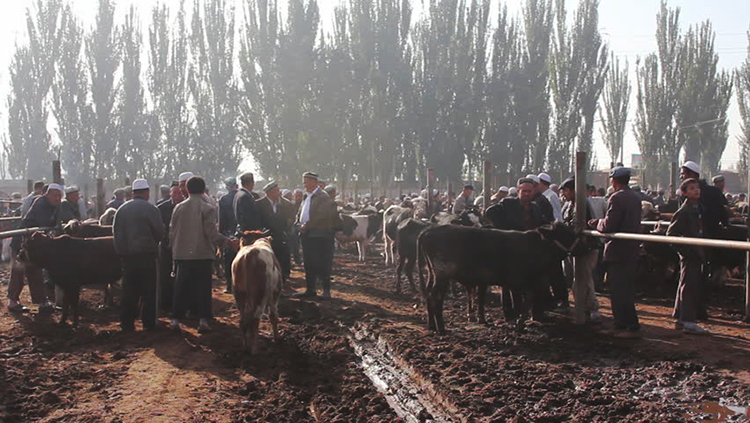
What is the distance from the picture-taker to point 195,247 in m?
8.28

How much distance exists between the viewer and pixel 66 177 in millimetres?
43844

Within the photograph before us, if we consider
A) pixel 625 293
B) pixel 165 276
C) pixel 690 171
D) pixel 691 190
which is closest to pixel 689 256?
pixel 691 190

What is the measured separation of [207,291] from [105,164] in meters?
38.2

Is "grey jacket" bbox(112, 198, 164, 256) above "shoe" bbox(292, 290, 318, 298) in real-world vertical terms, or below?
above

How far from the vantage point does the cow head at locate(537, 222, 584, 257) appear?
7930mm

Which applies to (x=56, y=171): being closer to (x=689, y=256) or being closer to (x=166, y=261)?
(x=166, y=261)

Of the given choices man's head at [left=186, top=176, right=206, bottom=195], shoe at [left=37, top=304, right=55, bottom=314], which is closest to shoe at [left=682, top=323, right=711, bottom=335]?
man's head at [left=186, top=176, right=206, bottom=195]

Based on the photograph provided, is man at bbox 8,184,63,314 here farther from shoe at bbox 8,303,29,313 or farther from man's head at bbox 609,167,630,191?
man's head at bbox 609,167,630,191

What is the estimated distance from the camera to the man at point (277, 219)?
34.6 feet

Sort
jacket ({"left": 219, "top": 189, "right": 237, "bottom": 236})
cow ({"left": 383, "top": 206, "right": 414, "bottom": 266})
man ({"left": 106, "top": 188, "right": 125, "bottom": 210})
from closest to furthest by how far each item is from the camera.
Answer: jacket ({"left": 219, "top": 189, "right": 237, "bottom": 236})
man ({"left": 106, "top": 188, "right": 125, "bottom": 210})
cow ({"left": 383, "top": 206, "right": 414, "bottom": 266})

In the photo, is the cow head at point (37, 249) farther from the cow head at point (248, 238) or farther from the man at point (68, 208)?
the cow head at point (248, 238)

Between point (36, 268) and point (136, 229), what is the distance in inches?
113

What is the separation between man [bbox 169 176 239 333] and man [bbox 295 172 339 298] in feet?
7.81

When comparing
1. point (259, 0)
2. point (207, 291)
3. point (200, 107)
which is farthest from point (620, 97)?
point (207, 291)
